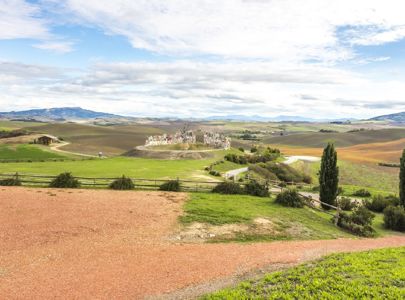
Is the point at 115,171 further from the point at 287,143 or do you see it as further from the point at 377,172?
the point at 287,143

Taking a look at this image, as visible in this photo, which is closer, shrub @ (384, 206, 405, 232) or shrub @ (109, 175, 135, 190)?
shrub @ (384, 206, 405, 232)

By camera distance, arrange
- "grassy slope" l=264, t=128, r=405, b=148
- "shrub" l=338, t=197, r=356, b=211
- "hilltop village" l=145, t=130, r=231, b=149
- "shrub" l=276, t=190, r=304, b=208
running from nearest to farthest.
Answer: "shrub" l=276, t=190, r=304, b=208, "shrub" l=338, t=197, r=356, b=211, "hilltop village" l=145, t=130, r=231, b=149, "grassy slope" l=264, t=128, r=405, b=148

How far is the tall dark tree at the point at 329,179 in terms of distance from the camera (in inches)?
1554

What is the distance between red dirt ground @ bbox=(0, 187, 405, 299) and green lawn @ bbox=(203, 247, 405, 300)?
2.38m

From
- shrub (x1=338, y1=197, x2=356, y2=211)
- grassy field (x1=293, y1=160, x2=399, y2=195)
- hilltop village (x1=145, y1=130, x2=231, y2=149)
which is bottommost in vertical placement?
grassy field (x1=293, y1=160, x2=399, y2=195)

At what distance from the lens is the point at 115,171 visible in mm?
51344

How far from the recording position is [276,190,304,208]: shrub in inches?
1388

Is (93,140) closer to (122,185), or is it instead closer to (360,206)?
(122,185)

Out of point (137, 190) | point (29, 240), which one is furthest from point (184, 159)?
point (29, 240)

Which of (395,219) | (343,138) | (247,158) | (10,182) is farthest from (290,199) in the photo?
(343,138)

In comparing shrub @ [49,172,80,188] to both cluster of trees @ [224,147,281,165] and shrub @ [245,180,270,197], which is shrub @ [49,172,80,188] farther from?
cluster of trees @ [224,147,281,165]

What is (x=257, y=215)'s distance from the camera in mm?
30141

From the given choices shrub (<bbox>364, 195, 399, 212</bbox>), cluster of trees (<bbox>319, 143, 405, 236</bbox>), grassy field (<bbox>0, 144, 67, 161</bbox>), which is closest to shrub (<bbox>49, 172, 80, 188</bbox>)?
cluster of trees (<bbox>319, 143, 405, 236</bbox>)

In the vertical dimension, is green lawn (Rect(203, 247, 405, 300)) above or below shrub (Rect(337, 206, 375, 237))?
above
